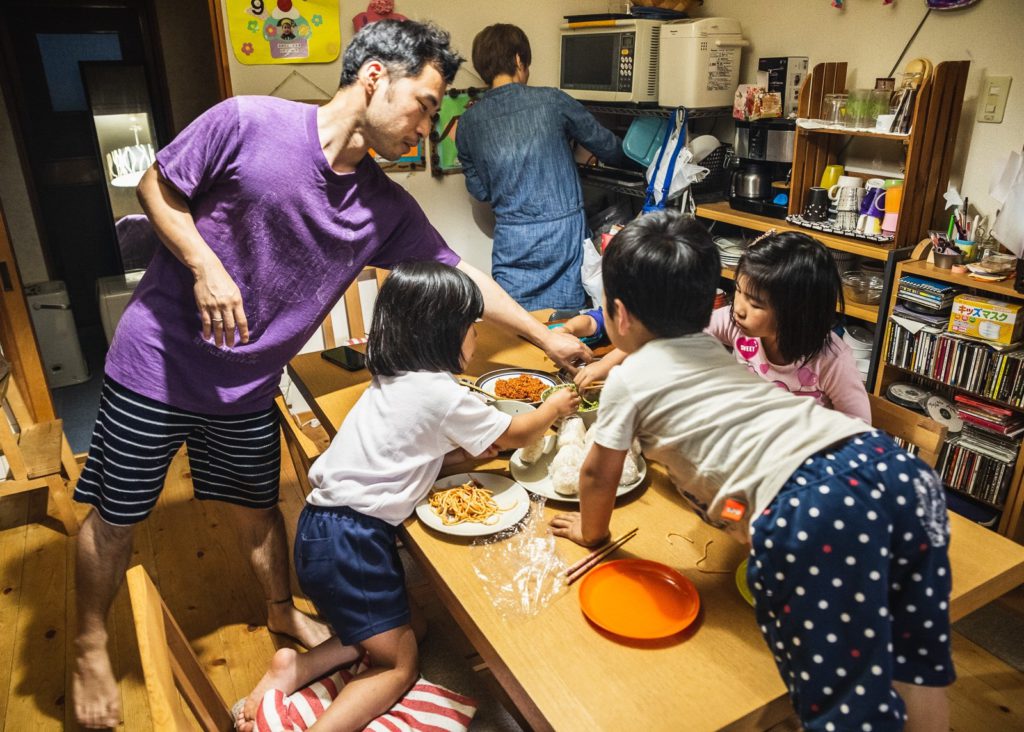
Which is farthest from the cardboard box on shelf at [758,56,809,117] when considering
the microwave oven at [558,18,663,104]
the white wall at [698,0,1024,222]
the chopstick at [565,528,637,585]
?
the chopstick at [565,528,637,585]

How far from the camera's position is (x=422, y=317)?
4.73 feet

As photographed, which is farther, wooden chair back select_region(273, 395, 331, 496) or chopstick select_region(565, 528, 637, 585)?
wooden chair back select_region(273, 395, 331, 496)

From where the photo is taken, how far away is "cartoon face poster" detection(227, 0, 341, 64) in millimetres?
2869

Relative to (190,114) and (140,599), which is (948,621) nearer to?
(140,599)

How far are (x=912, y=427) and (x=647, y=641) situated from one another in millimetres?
826

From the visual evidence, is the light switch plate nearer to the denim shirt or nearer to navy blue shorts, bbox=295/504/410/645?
the denim shirt

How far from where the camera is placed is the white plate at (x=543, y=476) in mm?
1392

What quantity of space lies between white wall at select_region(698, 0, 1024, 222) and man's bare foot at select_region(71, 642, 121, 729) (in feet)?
9.66

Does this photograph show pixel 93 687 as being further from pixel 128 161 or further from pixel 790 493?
pixel 128 161

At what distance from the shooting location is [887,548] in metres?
0.97

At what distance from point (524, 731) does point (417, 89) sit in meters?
1.31

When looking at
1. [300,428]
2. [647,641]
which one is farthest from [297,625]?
[647,641]

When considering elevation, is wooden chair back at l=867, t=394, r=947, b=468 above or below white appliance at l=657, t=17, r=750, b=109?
below

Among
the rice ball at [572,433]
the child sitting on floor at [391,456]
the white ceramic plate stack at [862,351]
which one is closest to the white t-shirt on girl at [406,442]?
the child sitting on floor at [391,456]
